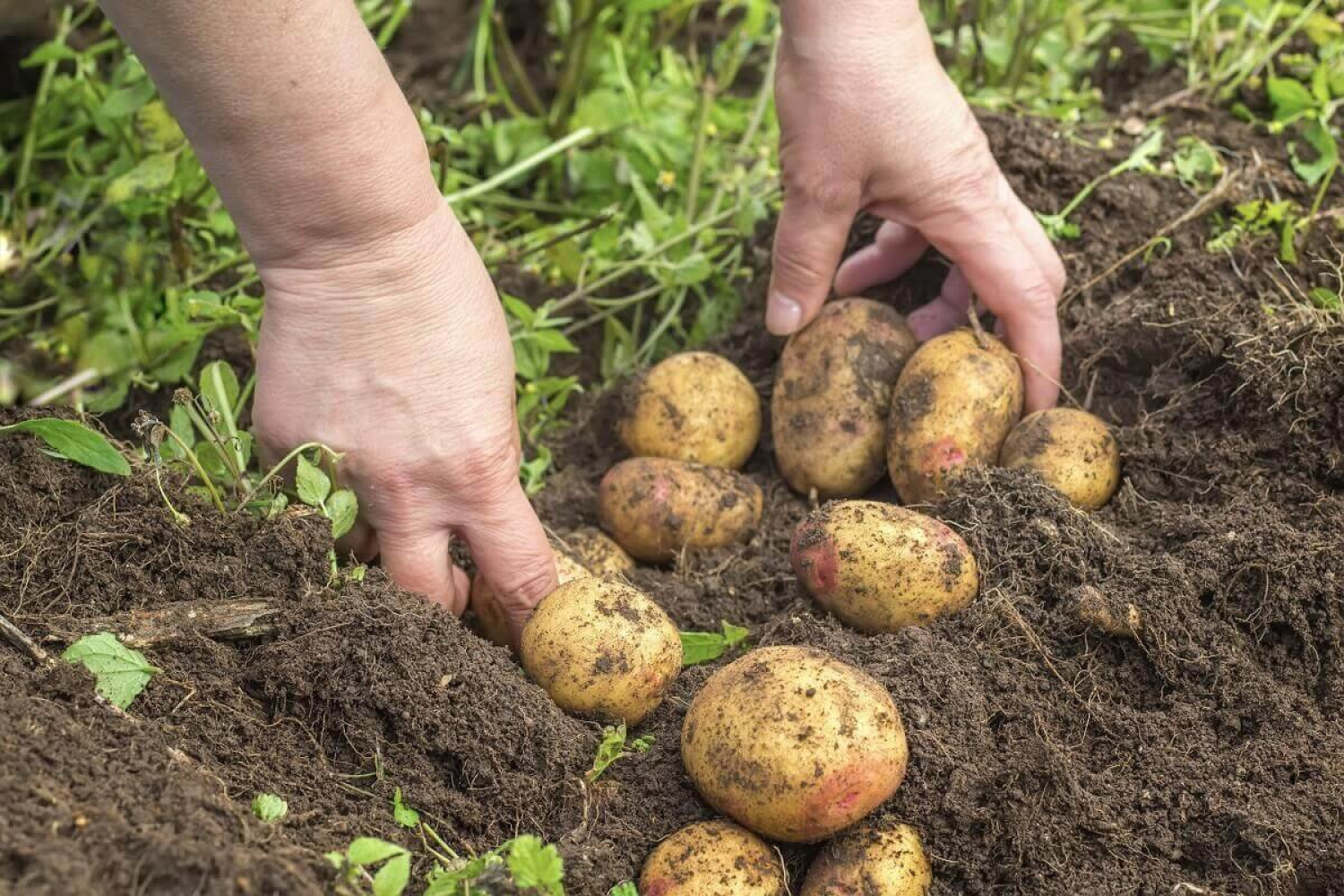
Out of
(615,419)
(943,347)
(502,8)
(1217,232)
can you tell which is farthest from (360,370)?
(502,8)

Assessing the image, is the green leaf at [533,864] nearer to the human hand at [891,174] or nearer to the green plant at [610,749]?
the green plant at [610,749]

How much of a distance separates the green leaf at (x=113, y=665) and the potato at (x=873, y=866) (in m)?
0.97

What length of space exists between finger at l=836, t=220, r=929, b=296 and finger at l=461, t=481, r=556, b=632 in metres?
1.01

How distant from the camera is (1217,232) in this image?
2744mm

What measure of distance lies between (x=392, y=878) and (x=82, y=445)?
2.92ft

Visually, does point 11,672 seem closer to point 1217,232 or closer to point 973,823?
point 973,823

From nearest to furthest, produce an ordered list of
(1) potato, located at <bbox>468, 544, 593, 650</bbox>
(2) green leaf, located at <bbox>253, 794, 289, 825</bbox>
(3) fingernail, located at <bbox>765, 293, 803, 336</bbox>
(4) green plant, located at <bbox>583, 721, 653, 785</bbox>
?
1. (2) green leaf, located at <bbox>253, 794, 289, 825</bbox>
2. (4) green plant, located at <bbox>583, 721, 653, 785</bbox>
3. (1) potato, located at <bbox>468, 544, 593, 650</bbox>
4. (3) fingernail, located at <bbox>765, 293, 803, 336</bbox>

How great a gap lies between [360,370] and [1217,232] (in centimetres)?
187

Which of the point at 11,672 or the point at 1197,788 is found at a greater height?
the point at 11,672

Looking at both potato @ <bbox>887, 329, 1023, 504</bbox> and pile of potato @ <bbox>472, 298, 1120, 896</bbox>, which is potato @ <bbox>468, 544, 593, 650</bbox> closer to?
pile of potato @ <bbox>472, 298, 1120, 896</bbox>

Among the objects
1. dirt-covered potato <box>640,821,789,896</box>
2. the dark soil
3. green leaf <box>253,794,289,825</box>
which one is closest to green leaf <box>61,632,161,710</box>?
the dark soil

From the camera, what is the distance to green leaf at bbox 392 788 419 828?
1.71m

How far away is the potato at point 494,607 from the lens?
2207 mm

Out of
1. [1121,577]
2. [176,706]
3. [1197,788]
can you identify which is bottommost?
[1197,788]
